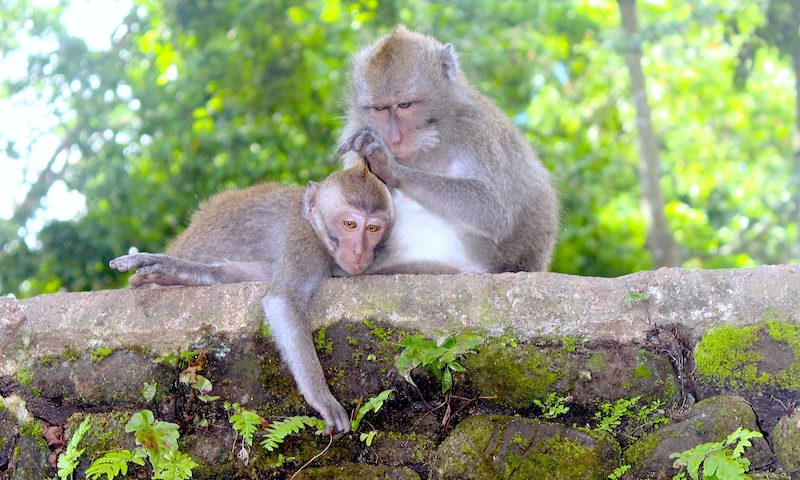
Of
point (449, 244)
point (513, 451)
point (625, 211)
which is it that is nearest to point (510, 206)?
point (449, 244)

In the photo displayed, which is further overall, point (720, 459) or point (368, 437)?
point (368, 437)

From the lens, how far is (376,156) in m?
3.44

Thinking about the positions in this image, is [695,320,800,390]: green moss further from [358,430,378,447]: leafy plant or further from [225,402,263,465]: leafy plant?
[225,402,263,465]: leafy plant

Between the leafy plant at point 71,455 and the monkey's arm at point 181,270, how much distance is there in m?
0.58

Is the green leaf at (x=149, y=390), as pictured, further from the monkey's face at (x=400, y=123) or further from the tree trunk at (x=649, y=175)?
the tree trunk at (x=649, y=175)

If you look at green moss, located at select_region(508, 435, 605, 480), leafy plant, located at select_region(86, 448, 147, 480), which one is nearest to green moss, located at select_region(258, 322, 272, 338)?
leafy plant, located at select_region(86, 448, 147, 480)

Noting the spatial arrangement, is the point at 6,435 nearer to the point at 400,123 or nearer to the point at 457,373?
the point at 457,373

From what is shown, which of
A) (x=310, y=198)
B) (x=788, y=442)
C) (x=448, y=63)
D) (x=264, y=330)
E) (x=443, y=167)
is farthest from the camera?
(x=448, y=63)

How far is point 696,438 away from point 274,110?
7.09m

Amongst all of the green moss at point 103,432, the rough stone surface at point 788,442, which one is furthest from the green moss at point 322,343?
the rough stone surface at point 788,442

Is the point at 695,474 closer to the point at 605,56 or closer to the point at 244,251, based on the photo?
the point at 244,251

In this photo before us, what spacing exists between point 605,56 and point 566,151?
2660mm

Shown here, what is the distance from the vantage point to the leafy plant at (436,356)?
102 inches

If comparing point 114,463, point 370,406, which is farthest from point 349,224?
point 114,463
